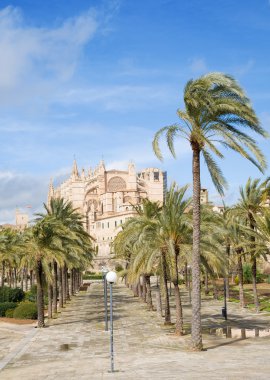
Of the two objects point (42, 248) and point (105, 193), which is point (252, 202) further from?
point (105, 193)

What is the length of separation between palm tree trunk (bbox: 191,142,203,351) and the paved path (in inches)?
29.0

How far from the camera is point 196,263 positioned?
21891 mm

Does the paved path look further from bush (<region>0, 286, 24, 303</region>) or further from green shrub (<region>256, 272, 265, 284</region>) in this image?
green shrub (<region>256, 272, 265, 284</region>)

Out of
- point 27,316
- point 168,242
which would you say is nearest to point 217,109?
point 168,242

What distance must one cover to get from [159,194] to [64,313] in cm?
12627

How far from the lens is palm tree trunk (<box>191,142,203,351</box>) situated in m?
21.2

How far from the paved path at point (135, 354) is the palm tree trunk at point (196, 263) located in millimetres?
735

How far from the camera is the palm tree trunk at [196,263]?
21.2 meters

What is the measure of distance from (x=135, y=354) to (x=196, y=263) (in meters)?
4.41

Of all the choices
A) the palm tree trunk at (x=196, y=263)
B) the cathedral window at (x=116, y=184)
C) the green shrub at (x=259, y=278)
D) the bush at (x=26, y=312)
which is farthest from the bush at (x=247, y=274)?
the cathedral window at (x=116, y=184)

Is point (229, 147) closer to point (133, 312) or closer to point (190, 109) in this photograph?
point (190, 109)

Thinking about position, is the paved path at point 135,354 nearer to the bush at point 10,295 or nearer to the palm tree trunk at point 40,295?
the palm tree trunk at point 40,295

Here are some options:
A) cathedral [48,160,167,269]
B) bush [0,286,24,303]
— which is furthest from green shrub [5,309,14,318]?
cathedral [48,160,167,269]

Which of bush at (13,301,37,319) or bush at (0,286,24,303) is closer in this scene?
bush at (13,301,37,319)
